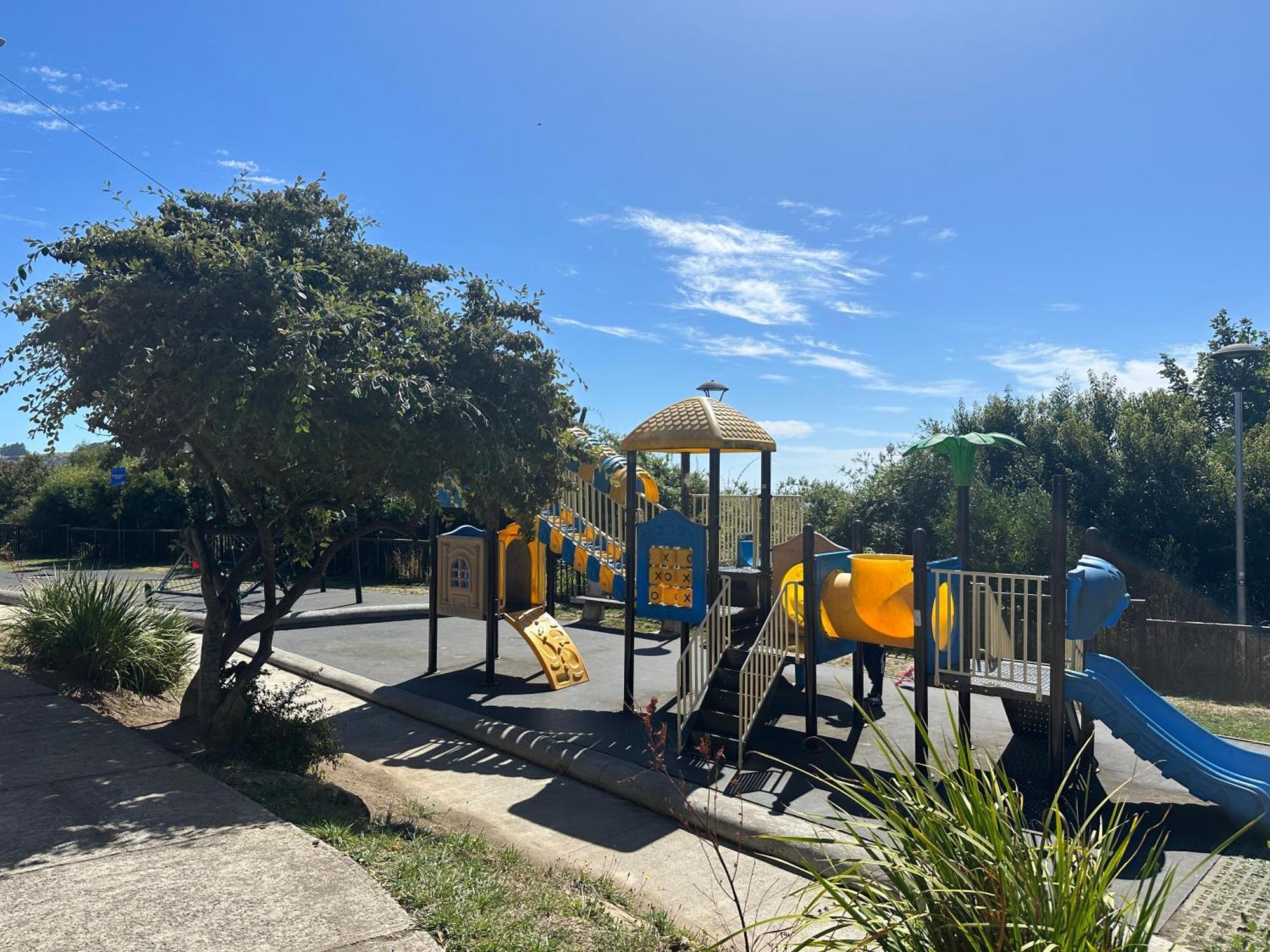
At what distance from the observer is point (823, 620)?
9.14 meters

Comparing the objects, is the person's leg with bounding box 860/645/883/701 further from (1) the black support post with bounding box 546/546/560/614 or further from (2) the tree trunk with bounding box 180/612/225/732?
(2) the tree trunk with bounding box 180/612/225/732

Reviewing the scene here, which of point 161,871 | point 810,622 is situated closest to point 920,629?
point 810,622

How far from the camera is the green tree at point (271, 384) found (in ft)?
21.4

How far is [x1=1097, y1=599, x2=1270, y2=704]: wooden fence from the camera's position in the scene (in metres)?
11.7

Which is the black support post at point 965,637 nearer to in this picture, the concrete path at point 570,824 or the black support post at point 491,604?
the concrete path at point 570,824

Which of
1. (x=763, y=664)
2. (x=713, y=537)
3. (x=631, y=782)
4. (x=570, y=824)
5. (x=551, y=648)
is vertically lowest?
(x=570, y=824)

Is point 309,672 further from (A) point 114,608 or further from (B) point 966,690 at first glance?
(B) point 966,690

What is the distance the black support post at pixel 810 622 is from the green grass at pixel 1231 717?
12.3 ft

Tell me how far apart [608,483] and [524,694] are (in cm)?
342

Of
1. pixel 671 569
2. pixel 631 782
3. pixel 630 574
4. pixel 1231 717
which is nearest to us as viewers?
pixel 631 782

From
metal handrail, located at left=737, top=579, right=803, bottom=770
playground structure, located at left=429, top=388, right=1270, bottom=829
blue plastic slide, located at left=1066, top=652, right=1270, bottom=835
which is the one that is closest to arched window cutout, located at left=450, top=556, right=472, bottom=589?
playground structure, located at left=429, top=388, right=1270, bottom=829

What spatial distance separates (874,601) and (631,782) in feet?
9.84

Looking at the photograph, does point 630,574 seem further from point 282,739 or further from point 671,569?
point 282,739

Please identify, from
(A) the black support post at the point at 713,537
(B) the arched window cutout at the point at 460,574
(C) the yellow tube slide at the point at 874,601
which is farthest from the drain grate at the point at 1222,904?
(B) the arched window cutout at the point at 460,574
